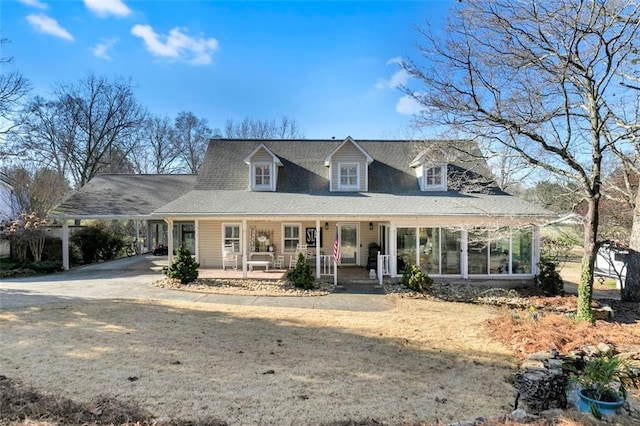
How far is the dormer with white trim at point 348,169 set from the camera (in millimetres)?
16688

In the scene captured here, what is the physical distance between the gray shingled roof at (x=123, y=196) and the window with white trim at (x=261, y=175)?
5409 millimetres

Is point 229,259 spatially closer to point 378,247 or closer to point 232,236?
point 232,236

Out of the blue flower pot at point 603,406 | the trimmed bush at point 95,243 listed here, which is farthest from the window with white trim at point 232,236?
the blue flower pot at point 603,406

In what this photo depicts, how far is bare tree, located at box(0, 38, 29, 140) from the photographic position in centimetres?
1421

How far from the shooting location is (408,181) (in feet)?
56.4

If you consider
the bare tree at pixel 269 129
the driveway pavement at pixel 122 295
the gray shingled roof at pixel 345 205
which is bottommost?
the driveway pavement at pixel 122 295

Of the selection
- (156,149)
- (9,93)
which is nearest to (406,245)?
(9,93)

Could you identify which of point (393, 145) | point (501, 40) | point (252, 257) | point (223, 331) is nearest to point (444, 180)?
point (393, 145)

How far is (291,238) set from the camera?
1705 centimetres

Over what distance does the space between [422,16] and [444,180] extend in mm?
8496

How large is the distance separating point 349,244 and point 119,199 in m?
13.0

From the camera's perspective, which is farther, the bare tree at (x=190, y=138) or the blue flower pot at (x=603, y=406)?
the bare tree at (x=190, y=138)

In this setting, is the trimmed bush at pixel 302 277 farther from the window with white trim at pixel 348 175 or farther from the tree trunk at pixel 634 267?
the tree trunk at pixel 634 267

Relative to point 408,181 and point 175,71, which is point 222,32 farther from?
point 408,181
